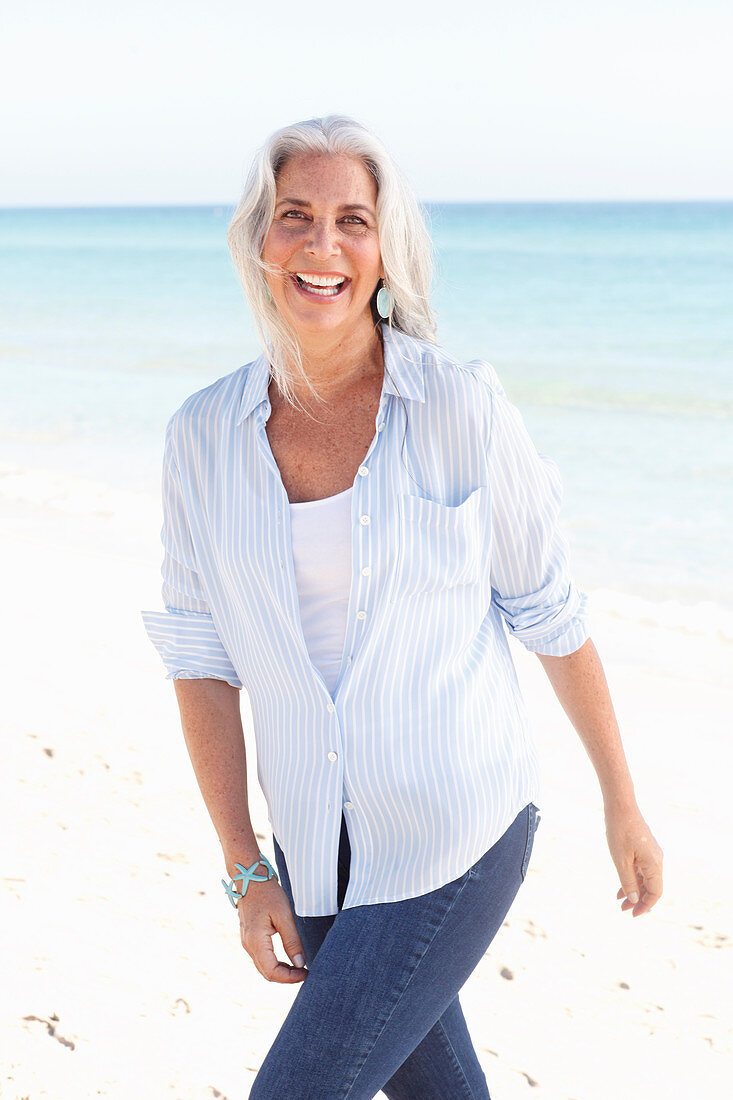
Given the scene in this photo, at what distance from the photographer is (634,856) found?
6.43 feet

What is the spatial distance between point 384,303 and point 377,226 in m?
0.13

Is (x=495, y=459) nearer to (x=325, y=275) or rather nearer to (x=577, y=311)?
(x=325, y=275)

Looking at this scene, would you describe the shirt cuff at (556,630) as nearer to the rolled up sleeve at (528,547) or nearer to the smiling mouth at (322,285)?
the rolled up sleeve at (528,547)

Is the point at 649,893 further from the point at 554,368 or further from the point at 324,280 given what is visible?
the point at 554,368

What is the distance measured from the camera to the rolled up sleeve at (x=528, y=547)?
1781mm

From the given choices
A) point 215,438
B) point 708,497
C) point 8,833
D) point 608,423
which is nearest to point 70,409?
point 608,423

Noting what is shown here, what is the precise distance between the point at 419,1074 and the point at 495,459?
104cm

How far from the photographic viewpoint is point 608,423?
1224cm

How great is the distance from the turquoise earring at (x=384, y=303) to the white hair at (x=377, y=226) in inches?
0.8

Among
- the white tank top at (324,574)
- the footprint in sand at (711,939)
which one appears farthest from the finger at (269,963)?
the footprint in sand at (711,939)

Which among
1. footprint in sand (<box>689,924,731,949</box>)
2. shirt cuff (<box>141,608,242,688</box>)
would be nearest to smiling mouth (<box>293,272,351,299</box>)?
shirt cuff (<box>141,608,242,688</box>)

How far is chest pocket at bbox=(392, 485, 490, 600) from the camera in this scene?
1707 millimetres

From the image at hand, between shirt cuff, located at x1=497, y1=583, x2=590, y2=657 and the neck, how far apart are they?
0.51 meters

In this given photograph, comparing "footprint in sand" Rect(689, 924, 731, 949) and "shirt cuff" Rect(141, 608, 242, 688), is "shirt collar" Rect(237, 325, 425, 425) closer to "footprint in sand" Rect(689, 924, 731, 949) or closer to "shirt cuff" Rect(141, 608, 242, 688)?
"shirt cuff" Rect(141, 608, 242, 688)
